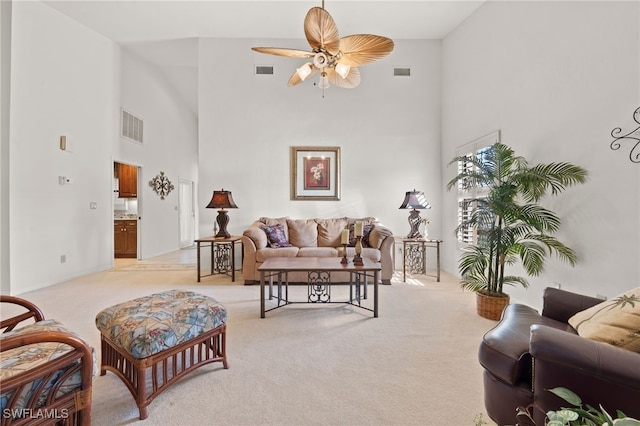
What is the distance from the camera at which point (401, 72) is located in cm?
490

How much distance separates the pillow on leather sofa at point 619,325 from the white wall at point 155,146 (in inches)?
257

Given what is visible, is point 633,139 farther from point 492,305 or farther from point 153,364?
point 153,364

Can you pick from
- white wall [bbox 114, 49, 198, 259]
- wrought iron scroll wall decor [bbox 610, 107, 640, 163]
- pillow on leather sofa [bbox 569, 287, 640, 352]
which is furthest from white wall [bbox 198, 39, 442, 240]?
pillow on leather sofa [bbox 569, 287, 640, 352]

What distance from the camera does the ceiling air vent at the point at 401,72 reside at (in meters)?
4.89

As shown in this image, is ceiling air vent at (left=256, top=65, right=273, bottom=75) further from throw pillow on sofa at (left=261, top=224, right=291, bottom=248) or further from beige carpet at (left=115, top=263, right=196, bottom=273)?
beige carpet at (left=115, top=263, right=196, bottom=273)

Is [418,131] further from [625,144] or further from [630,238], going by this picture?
[630,238]

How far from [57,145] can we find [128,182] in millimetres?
2394

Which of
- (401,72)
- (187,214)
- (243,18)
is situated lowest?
(187,214)

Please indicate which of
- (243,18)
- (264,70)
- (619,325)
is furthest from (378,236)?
(243,18)

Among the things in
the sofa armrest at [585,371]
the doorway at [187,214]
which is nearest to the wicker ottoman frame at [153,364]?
the sofa armrest at [585,371]

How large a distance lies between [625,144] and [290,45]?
4676 mm

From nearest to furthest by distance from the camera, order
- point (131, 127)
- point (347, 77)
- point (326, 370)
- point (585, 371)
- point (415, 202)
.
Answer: point (585, 371) < point (326, 370) < point (347, 77) < point (415, 202) < point (131, 127)

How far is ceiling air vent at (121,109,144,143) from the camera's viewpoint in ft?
17.2

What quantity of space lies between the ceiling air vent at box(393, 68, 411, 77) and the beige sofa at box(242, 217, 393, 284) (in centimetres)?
267
